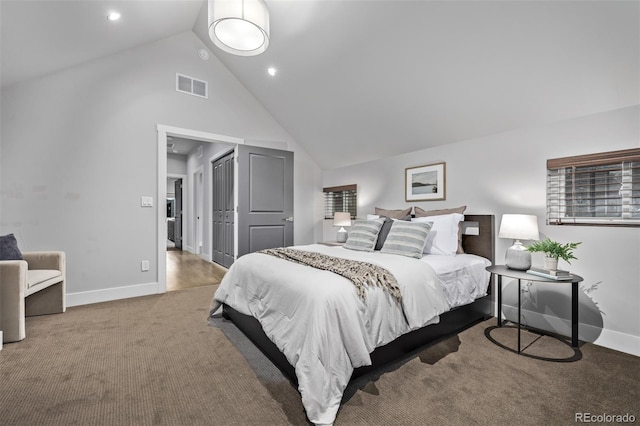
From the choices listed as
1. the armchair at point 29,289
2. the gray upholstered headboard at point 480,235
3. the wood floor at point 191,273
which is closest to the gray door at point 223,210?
the wood floor at point 191,273

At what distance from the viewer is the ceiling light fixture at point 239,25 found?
2.33 m

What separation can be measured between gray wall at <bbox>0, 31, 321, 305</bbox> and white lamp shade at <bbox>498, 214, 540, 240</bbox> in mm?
3818

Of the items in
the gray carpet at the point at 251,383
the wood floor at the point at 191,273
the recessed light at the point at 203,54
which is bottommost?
the wood floor at the point at 191,273

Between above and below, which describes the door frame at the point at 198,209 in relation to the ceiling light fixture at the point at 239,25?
below

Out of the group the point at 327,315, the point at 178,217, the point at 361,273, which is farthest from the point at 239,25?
the point at 178,217

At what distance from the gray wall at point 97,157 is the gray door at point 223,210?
4.15 ft

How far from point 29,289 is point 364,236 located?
3.05 metres

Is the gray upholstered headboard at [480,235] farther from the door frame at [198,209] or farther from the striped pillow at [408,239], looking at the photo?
the door frame at [198,209]

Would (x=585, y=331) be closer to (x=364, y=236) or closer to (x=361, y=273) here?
(x=364, y=236)

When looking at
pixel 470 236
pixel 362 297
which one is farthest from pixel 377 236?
pixel 362 297

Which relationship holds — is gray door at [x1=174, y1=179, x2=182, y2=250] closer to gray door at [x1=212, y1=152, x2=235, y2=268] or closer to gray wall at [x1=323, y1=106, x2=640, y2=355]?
gray door at [x1=212, y1=152, x2=235, y2=268]

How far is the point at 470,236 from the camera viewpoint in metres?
3.12

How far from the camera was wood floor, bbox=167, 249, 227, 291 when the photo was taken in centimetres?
425

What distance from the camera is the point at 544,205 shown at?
2641mm
